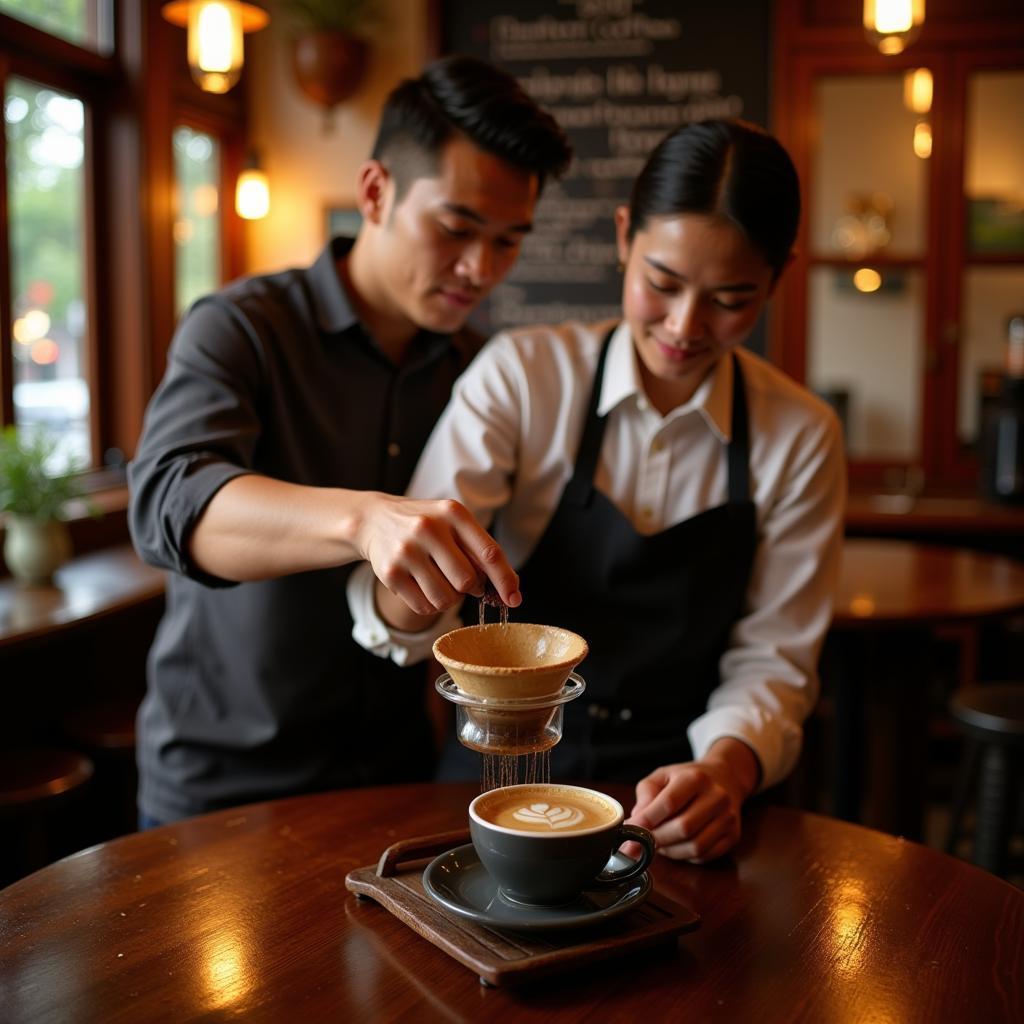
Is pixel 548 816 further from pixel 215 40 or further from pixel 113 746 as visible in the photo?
pixel 215 40

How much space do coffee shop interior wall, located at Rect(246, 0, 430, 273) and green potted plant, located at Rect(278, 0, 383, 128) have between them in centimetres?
8

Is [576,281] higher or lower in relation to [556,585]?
higher

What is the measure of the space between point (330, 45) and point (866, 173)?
2.27 metres

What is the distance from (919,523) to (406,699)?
2.93 m

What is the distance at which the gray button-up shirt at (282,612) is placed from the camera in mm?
1946

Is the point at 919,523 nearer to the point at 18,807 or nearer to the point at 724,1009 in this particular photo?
the point at 18,807

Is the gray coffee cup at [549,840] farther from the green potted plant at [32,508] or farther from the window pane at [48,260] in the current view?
the window pane at [48,260]

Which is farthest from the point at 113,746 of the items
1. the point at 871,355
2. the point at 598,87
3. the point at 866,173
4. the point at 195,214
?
the point at 866,173

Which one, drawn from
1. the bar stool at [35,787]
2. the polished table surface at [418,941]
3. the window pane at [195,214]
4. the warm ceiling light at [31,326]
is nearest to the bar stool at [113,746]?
the bar stool at [35,787]

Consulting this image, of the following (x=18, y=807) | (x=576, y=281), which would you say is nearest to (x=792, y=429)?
(x=18, y=807)

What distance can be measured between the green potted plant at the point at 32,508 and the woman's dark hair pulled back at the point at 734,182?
1.95 meters

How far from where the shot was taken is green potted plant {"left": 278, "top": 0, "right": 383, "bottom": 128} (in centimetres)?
497

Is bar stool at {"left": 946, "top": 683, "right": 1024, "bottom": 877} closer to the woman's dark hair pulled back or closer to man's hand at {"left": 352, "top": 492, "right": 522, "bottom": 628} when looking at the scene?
the woman's dark hair pulled back

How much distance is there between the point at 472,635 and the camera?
1318mm
